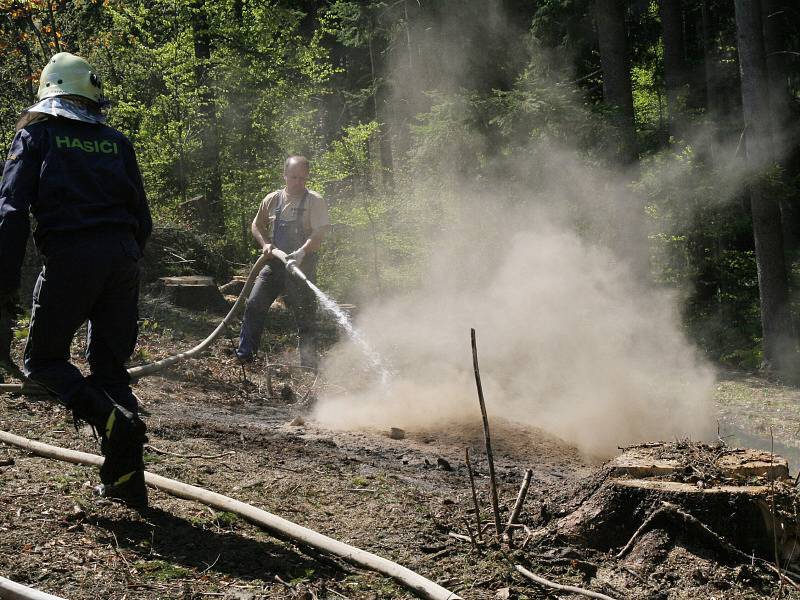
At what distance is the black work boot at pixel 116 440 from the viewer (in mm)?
4172

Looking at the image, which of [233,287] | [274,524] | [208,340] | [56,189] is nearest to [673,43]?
[233,287]

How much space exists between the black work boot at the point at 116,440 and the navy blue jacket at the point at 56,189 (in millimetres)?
737

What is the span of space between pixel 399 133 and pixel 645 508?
18812mm

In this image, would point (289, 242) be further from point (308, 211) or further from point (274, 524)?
point (274, 524)

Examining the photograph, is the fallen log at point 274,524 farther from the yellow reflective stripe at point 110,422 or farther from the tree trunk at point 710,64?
the tree trunk at point 710,64

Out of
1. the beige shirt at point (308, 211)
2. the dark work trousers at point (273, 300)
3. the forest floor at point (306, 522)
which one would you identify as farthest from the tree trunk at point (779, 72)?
the forest floor at point (306, 522)

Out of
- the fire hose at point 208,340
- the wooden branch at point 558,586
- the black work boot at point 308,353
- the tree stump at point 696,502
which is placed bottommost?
the wooden branch at point 558,586

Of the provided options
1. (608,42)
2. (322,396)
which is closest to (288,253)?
(322,396)

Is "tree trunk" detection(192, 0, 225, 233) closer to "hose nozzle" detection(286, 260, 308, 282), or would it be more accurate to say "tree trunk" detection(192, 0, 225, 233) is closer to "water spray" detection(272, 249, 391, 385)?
"water spray" detection(272, 249, 391, 385)

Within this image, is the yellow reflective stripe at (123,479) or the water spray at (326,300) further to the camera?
the water spray at (326,300)

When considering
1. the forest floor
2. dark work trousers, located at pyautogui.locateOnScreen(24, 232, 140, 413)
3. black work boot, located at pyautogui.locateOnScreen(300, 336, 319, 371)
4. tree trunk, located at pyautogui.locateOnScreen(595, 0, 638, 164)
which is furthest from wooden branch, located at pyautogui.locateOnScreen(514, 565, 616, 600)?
tree trunk, located at pyautogui.locateOnScreen(595, 0, 638, 164)

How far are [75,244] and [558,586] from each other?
116 inches

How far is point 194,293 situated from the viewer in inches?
478

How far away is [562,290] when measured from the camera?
12.3m
